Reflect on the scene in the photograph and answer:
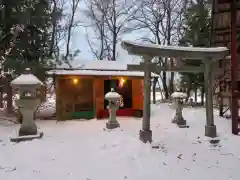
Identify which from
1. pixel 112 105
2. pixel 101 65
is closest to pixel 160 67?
pixel 112 105

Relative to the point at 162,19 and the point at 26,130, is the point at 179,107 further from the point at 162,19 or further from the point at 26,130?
the point at 162,19

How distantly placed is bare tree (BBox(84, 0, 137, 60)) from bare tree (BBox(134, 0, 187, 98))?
1330 millimetres

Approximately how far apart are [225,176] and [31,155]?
4.35 m

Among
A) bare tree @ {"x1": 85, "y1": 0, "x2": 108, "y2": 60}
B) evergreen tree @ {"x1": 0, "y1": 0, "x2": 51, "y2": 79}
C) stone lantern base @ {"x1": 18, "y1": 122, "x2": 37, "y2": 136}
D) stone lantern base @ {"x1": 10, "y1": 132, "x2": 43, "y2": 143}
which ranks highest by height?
bare tree @ {"x1": 85, "y1": 0, "x2": 108, "y2": 60}

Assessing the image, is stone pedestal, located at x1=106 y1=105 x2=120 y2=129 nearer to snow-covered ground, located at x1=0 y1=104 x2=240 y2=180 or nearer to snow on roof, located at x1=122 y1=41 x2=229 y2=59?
snow-covered ground, located at x1=0 y1=104 x2=240 y2=180

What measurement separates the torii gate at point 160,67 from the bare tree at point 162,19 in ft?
48.9

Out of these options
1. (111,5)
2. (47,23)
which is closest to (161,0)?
(111,5)

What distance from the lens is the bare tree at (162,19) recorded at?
24000 mm

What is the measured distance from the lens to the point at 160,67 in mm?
7879

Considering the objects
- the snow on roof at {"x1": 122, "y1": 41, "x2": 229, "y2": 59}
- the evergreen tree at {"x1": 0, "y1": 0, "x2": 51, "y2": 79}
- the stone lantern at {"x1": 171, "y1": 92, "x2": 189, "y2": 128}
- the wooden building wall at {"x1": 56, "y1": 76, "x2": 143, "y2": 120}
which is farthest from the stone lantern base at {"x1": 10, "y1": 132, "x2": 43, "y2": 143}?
the stone lantern at {"x1": 171, "y1": 92, "x2": 189, "y2": 128}


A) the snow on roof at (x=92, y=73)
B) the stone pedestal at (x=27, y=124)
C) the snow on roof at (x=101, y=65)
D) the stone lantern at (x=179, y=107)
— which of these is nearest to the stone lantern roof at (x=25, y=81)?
the stone pedestal at (x=27, y=124)

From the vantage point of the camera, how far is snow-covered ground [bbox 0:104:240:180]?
16.7ft

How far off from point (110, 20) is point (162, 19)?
5243 mm

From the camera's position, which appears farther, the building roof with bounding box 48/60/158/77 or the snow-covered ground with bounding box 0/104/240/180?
the building roof with bounding box 48/60/158/77
